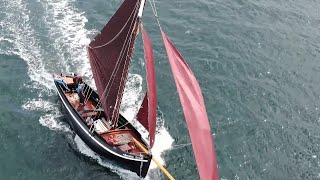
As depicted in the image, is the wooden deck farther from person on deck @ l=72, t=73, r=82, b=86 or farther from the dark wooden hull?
person on deck @ l=72, t=73, r=82, b=86

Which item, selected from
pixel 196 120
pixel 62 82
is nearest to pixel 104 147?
pixel 62 82

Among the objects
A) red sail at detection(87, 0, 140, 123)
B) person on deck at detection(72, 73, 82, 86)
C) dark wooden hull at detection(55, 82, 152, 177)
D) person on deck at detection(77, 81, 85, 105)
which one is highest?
red sail at detection(87, 0, 140, 123)

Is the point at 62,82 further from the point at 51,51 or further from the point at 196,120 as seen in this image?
the point at 196,120

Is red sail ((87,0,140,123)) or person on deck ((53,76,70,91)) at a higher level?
red sail ((87,0,140,123))

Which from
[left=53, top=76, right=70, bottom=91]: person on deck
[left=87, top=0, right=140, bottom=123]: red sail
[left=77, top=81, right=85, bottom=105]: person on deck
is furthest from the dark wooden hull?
[left=87, top=0, right=140, bottom=123]: red sail

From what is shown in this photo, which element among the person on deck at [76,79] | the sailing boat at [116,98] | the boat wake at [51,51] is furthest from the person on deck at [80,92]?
the boat wake at [51,51]
